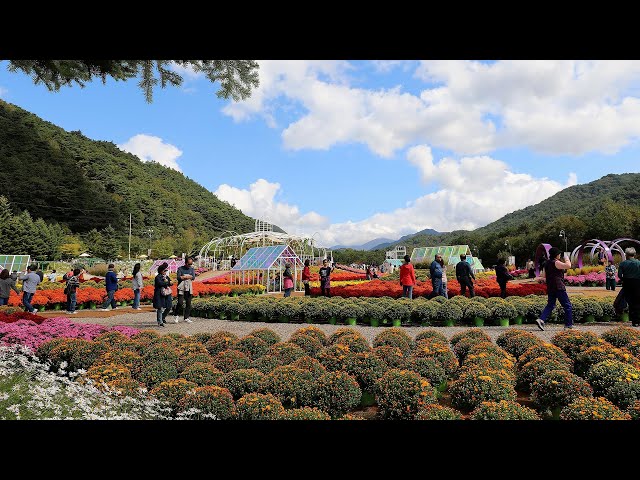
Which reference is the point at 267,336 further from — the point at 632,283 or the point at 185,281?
the point at 632,283

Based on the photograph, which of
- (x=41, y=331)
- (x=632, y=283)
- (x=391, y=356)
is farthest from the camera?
(x=632, y=283)

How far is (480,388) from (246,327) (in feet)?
21.8

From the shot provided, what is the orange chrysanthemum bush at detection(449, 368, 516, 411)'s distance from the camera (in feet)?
12.5

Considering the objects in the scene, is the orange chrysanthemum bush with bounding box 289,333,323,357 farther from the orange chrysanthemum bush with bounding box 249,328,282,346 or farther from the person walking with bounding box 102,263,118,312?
the person walking with bounding box 102,263,118,312

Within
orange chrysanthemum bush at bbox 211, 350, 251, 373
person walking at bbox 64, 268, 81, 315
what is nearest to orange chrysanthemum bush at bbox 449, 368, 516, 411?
orange chrysanthemum bush at bbox 211, 350, 251, 373

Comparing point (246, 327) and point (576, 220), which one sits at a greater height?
point (576, 220)

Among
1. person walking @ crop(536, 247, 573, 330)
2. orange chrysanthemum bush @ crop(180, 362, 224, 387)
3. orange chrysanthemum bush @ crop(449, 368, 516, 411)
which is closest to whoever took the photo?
orange chrysanthemum bush @ crop(449, 368, 516, 411)

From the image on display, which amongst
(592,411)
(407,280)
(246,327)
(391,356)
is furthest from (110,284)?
(592,411)

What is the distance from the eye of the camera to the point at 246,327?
9.77m

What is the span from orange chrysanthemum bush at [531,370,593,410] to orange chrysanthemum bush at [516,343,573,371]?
77cm

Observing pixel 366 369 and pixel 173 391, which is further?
pixel 366 369

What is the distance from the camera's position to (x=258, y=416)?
3.44 m
